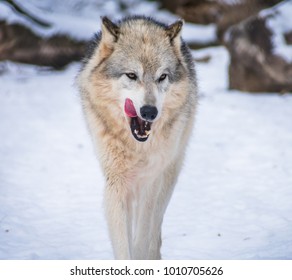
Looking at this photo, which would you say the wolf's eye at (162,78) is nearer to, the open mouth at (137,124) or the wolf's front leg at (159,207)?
the open mouth at (137,124)

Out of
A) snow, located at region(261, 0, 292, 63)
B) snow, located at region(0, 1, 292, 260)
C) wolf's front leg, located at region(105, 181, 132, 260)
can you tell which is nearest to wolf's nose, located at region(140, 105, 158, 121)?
wolf's front leg, located at region(105, 181, 132, 260)

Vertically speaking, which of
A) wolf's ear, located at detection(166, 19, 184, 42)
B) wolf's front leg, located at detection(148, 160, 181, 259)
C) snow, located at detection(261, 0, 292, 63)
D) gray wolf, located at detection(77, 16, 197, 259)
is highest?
wolf's ear, located at detection(166, 19, 184, 42)

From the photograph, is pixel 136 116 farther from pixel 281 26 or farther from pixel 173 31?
pixel 281 26

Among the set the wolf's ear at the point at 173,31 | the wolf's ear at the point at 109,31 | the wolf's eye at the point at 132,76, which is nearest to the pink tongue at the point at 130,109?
the wolf's eye at the point at 132,76

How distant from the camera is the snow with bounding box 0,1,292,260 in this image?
5.27m

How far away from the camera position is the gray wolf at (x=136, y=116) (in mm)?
4238

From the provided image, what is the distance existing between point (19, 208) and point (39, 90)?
18.2 ft

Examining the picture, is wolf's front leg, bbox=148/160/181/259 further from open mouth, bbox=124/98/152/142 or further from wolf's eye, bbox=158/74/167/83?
wolf's eye, bbox=158/74/167/83

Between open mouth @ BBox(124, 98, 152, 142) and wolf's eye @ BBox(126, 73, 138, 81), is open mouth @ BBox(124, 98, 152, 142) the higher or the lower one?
the lower one

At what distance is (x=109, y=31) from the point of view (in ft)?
14.5

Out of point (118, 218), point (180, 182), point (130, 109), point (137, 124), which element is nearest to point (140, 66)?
point (130, 109)
